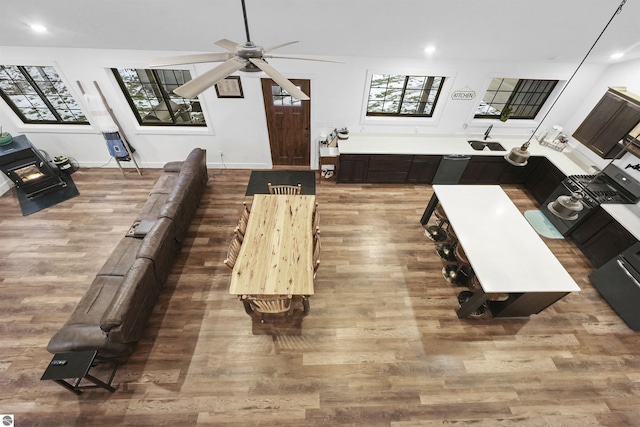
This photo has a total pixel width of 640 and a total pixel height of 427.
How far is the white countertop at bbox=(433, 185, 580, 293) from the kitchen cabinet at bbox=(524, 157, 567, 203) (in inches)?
73.7

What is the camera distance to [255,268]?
291 centimetres

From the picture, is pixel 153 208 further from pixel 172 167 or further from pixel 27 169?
pixel 27 169

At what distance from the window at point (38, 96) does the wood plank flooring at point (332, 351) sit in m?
2.27

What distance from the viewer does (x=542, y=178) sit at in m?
5.09

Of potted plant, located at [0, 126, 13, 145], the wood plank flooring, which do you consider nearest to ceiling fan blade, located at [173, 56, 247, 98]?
the wood plank flooring

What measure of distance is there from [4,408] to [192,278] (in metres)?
2.06

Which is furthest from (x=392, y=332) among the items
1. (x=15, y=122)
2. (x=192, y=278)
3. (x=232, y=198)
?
(x=15, y=122)

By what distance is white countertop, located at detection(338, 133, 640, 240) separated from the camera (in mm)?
4879

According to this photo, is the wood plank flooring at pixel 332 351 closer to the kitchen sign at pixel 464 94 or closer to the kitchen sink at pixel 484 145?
the kitchen sink at pixel 484 145

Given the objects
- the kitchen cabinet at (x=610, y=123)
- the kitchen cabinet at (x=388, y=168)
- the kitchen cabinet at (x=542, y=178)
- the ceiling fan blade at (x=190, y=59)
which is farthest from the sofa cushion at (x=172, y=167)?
the kitchen cabinet at (x=610, y=123)

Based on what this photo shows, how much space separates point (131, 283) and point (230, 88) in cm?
365

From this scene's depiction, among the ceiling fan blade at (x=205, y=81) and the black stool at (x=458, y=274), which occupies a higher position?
the ceiling fan blade at (x=205, y=81)

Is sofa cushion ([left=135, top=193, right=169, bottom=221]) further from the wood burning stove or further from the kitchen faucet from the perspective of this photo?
the kitchen faucet

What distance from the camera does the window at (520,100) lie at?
5129mm
